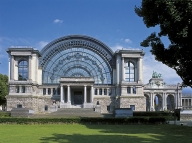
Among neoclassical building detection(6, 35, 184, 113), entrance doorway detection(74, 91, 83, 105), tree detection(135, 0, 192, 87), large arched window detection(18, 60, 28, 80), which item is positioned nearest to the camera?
tree detection(135, 0, 192, 87)

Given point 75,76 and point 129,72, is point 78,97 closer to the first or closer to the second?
point 75,76

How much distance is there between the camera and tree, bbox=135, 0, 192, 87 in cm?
2022

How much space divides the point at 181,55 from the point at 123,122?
19.8m

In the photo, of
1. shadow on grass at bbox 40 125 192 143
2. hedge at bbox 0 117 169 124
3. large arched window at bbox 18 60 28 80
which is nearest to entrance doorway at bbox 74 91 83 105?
large arched window at bbox 18 60 28 80

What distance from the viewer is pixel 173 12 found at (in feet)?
66.0

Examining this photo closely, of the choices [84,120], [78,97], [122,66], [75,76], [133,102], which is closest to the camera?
[84,120]

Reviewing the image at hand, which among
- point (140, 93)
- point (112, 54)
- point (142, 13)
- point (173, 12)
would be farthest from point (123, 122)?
point (112, 54)

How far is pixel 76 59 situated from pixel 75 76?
6.26 m

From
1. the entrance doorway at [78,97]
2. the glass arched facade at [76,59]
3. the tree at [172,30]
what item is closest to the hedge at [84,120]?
the tree at [172,30]

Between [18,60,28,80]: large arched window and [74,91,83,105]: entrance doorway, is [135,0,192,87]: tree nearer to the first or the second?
[74,91,83,105]: entrance doorway

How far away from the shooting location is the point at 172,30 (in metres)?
21.5

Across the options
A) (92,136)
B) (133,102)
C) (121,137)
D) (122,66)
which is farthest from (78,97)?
(121,137)

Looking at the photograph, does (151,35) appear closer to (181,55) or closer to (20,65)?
(181,55)

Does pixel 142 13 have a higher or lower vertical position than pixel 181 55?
higher
